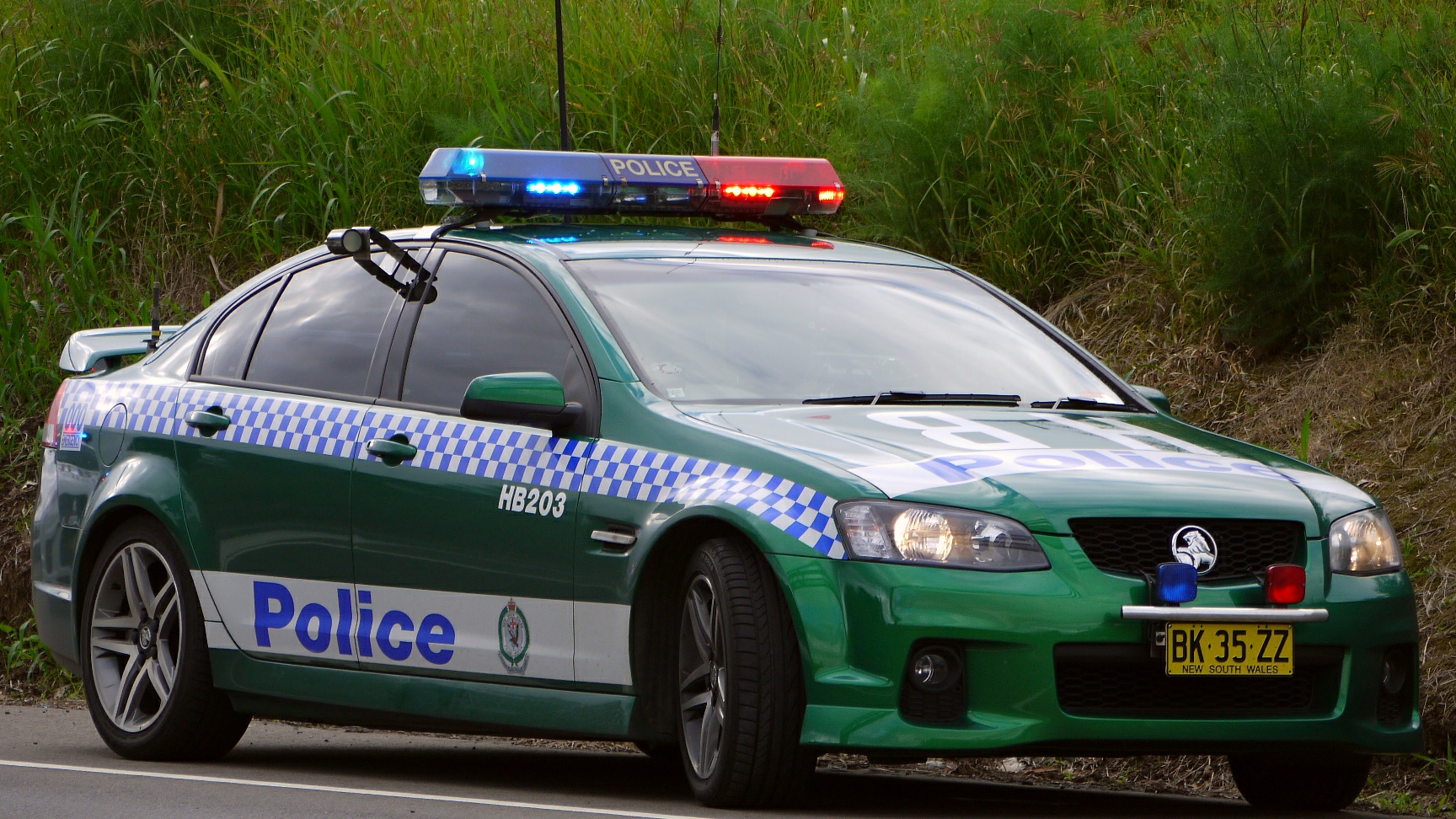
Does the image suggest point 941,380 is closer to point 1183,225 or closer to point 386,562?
point 386,562

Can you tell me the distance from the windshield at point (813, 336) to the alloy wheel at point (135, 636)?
1.92 meters

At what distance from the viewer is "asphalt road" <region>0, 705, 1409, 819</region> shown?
522cm

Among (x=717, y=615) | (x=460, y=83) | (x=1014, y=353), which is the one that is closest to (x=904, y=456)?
(x=717, y=615)

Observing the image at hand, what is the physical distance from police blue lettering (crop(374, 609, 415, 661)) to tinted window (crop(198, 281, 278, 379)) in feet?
4.06

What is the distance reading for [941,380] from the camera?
5723 millimetres

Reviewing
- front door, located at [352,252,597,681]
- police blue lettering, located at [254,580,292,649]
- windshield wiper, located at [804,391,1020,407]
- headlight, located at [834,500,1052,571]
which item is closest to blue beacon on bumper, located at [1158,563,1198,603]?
headlight, located at [834,500,1052,571]

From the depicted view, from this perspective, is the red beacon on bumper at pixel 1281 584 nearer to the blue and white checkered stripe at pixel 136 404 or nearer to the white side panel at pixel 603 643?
the white side panel at pixel 603 643

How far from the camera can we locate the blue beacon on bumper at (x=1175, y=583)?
4672 mm

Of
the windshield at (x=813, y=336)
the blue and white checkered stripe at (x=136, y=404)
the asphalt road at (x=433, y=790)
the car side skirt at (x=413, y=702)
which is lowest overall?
the asphalt road at (x=433, y=790)

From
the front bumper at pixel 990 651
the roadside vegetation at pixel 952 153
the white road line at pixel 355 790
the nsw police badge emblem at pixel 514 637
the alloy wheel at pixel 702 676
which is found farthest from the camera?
the roadside vegetation at pixel 952 153

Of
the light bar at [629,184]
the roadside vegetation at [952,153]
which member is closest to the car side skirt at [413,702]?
the light bar at [629,184]

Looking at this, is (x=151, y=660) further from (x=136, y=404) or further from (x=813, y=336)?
(x=813, y=336)

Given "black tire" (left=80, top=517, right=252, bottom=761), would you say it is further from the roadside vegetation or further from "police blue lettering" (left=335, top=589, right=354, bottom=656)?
the roadside vegetation

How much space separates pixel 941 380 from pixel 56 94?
8.66 meters
